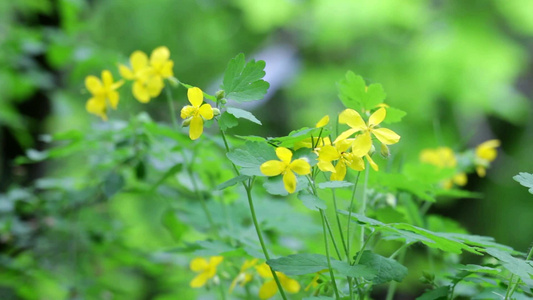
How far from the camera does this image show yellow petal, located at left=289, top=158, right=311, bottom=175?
1.61 feet

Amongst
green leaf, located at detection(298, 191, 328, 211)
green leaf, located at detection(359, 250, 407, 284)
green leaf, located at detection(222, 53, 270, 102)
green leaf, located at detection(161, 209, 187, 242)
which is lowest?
green leaf, located at detection(359, 250, 407, 284)

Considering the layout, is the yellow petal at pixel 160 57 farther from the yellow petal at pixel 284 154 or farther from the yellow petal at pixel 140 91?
the yellow petal at pixel 284 154

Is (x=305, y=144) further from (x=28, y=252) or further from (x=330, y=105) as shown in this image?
(x=330, y=105)

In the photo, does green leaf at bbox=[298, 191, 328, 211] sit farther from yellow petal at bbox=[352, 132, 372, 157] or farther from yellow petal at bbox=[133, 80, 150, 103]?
yellow petal at bbox=[133, 80, 150, 103]

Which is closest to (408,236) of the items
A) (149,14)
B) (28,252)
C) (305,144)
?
(305,144)

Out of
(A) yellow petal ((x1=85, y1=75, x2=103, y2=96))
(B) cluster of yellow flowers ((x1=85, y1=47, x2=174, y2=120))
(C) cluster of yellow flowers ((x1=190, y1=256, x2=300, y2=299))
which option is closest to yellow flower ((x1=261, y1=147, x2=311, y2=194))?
(C) cluster of yellow flowers ((x1=190, y1=256, x2=300, y2=299))

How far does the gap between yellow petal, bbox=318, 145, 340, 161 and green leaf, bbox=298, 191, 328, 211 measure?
0.13 feet

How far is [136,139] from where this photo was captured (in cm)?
93

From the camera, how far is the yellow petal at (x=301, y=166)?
1.61ft

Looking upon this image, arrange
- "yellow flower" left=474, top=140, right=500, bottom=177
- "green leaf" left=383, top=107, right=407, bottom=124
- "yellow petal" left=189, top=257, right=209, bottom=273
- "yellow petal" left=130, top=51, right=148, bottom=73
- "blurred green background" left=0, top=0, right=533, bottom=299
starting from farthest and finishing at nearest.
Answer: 1. "blurred green background" left=0, top=0, right=533, bottom=299
2. "yellow flower" left=474, top=140, right=500, bottom=177
3. "yellow petal" left=130, top=51, right=148, bottom=73
4. "yellow petal" left=189, top=257, right=209, bottom=273
5. "green leaf" left=383, top=107, right=407, bottom=124

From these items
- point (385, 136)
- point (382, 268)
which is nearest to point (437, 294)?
point (382, 268)

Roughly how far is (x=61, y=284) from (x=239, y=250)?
751 millimetres

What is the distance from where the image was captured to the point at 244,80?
55 centimetres

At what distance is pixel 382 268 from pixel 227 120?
225 millimetres
